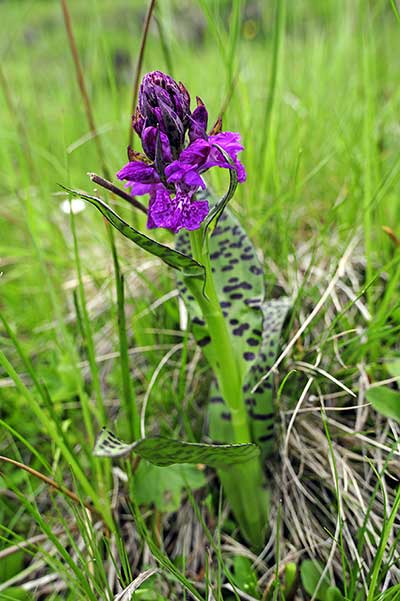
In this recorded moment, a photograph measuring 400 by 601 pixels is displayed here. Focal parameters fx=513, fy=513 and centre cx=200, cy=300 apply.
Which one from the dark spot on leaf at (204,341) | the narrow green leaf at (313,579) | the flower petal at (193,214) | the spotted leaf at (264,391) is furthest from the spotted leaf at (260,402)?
the flower petal at (193,214)

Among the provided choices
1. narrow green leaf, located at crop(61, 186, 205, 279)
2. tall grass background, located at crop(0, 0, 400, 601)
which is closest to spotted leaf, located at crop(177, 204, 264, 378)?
tall grass background, located at crop(0, 0, 400, 601)

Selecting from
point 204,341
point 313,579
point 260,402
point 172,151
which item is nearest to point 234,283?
Result: point 204,341

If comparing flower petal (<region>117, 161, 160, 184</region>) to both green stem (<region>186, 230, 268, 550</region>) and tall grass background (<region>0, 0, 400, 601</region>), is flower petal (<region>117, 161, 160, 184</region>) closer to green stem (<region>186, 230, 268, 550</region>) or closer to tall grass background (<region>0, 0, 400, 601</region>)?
green stem (<region>186, 230, 268, 550</region>)

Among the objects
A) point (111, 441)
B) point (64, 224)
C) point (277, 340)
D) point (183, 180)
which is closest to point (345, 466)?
point (277, 340)

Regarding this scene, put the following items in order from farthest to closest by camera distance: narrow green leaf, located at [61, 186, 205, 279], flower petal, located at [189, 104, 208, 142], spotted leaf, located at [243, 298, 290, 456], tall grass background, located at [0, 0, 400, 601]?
spotted leaf, located at [243, 298, 290, 456]
tall grass background, located at [0, 0, 400, 601]
flower petal, located at [189, 104, 208, 142]
narrow green leaf, located at [61, 186, 205, 279]

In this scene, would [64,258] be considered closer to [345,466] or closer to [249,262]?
[249,262]

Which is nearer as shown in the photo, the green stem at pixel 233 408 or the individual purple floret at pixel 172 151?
the individual purple floret at pixel 172 151

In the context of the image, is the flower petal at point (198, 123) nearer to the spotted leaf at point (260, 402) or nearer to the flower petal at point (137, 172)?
the flower petal at point (137, 172)
